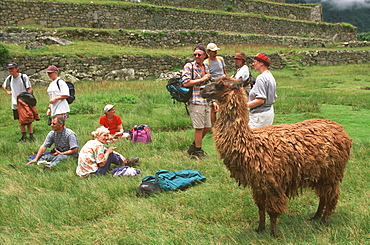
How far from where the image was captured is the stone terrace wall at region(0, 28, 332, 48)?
20.8m

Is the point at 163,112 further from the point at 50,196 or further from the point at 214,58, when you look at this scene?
the point at 50,196

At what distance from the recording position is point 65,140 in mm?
6824

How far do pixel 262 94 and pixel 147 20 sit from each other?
24.8 meters

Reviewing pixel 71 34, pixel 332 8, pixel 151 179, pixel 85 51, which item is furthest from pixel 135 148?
pixel 332 8

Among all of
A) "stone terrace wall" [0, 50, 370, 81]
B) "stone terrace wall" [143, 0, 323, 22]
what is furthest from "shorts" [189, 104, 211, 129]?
"stone terrace wall" [143, 0, 323, 22]

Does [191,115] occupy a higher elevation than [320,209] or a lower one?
higher

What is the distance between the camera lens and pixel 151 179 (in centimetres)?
537

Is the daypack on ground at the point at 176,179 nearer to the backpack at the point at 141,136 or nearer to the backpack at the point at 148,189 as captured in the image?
the backpack at the point at 148,189

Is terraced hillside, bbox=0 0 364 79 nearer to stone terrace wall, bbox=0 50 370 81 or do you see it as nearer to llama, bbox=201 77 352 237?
stone terrace wall, bbox=0 50 370 81

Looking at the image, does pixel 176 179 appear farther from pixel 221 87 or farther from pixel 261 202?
pixel 221 87

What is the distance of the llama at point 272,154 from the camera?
370 centimetres

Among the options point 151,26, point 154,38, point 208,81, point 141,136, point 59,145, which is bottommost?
point 141,136

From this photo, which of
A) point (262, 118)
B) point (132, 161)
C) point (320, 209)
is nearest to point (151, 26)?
point (132, 161)

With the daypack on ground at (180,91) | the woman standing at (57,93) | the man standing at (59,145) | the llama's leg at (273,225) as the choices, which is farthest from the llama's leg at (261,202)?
the woman standing at (57,93)
